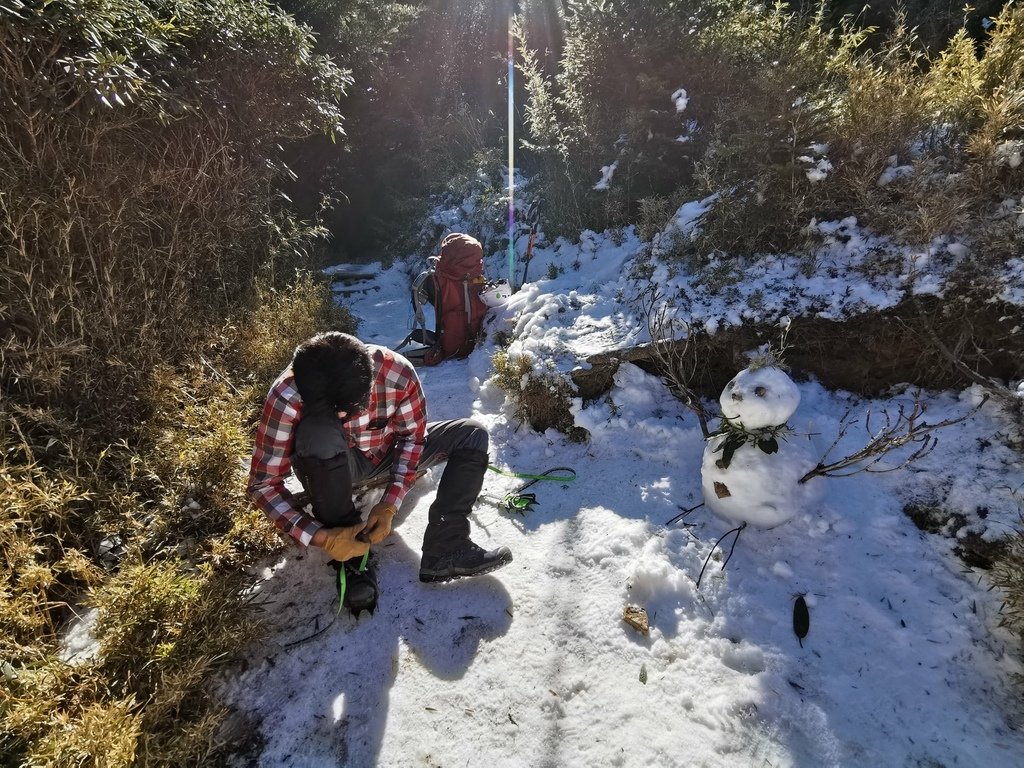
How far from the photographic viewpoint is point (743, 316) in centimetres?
338

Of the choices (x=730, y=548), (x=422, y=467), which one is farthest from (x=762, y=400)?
(x=422, y=467)

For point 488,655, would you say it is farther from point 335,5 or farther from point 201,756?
point 335,5

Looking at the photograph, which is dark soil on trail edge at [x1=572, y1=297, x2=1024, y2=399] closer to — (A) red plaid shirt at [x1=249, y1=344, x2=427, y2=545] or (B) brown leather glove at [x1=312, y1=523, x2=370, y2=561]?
(A) red plaid shirt at [x1=249, y1=344, x2=427, y2=545]

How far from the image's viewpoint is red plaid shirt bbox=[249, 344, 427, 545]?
220 centimetres

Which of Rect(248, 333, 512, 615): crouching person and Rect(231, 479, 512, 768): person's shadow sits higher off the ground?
Rect(248, 333, 512, 615): crouching person

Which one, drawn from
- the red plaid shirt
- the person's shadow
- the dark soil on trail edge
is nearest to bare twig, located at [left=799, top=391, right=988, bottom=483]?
the dark soil on trail edge

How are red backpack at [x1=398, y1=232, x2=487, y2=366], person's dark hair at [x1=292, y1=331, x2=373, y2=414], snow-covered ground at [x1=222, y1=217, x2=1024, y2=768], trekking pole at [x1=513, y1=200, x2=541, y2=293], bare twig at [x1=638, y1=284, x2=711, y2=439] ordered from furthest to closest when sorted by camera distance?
trekking pole at [x1=513, y1=200, x2=541, y2=293], red backpack at [x1=398, y1=232, x2=487, y2=366], bare twig at [x1=638, y1=284, x2=711, y2=439], person's dark hair at [x1=292, y1=331, x2=373, y2=414], snow-covered ground at [x1=222, y1=217, x2=1024, y2=768]

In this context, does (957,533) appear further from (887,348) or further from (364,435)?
(364,435)

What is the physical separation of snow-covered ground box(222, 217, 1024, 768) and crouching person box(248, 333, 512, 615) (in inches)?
9.1

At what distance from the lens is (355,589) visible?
229cm

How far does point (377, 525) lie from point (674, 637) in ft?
4.81

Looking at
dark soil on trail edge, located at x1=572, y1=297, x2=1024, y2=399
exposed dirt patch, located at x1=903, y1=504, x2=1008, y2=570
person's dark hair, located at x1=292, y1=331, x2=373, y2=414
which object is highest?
person's dark hair, located at x1=292, y1=331, x2=373, y2=414

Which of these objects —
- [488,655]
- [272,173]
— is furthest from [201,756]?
[272,173]

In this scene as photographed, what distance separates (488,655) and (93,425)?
8.44ft
